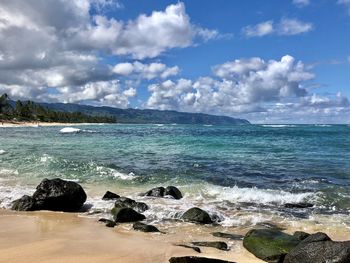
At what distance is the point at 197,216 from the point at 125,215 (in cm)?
253

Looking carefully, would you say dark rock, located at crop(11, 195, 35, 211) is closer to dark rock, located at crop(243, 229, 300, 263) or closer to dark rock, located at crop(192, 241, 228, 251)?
A: dark rock, located at crop(192, 241, 228, 251)

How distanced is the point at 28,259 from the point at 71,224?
4238mm

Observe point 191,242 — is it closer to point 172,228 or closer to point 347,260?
point 172,228

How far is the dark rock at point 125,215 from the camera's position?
14.0m

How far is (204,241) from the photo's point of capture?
459 inches

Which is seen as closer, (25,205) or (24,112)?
(25,205)

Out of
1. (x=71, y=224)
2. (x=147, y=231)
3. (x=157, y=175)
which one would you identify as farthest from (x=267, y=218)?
(x=157, y=175)

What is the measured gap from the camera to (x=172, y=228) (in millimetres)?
13336

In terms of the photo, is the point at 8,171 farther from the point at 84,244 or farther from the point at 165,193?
the point at 84,244

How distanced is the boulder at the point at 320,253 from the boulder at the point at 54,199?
29.7ft

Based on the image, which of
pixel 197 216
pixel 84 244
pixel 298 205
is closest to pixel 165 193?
pixel 197 216

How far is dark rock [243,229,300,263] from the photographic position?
10.3 m

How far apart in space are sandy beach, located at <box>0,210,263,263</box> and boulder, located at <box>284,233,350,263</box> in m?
1.08

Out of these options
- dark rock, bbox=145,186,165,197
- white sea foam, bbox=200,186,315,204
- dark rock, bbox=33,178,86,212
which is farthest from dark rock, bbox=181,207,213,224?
dark rock, bbox=33,178,86,212
